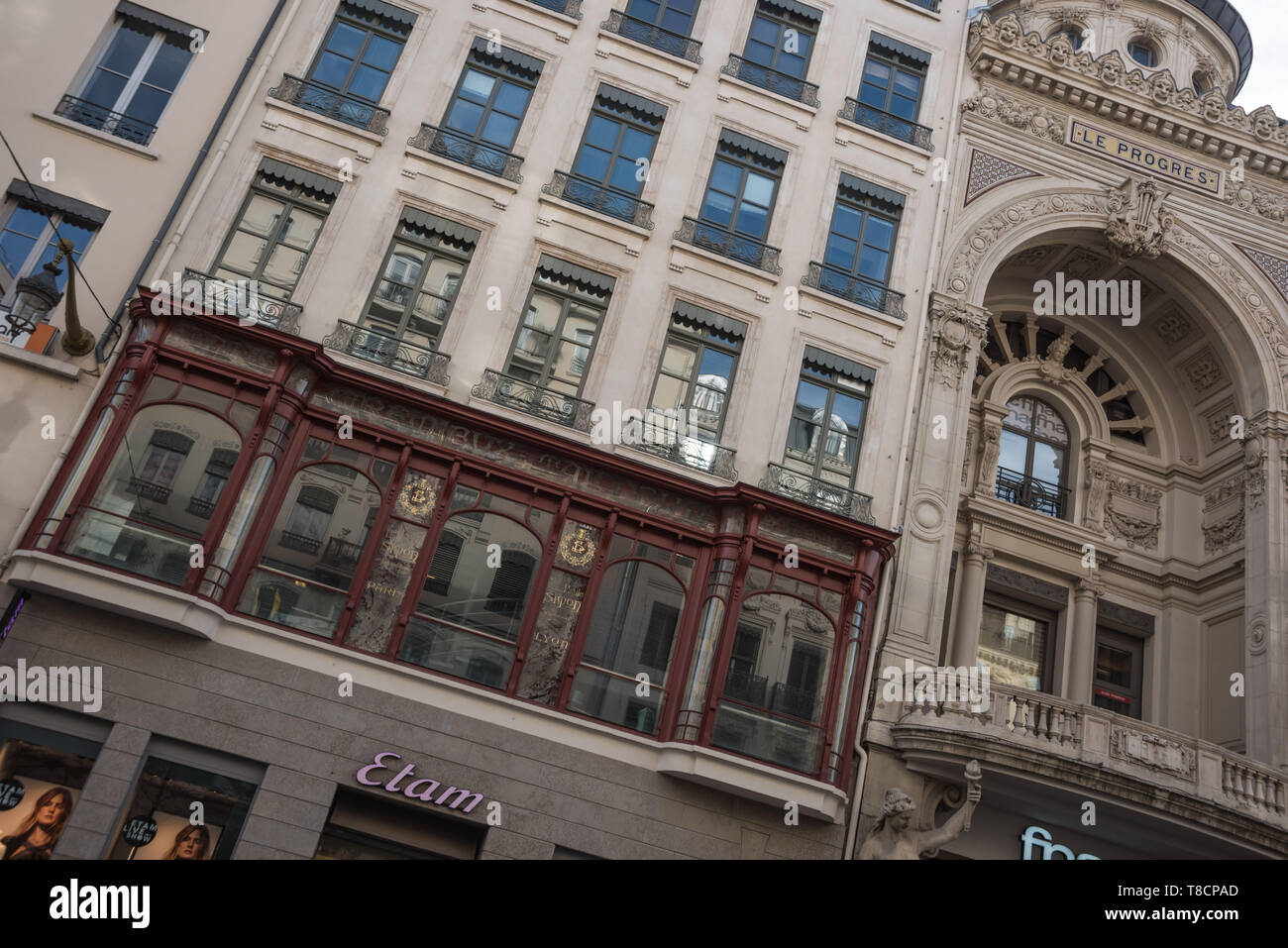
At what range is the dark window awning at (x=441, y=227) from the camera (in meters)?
18.1

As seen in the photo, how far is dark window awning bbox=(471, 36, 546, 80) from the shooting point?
776 inches

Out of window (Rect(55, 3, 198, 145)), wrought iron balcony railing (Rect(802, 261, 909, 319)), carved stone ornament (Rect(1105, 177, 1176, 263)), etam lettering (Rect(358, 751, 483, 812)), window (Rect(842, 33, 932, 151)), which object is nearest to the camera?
etam lettering (Rect(358, 751, 483, 812))

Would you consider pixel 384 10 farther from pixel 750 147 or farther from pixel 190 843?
pixel 190 843

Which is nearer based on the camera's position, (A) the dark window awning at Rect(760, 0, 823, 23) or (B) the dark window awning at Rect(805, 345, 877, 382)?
(B) the dark window awning at Rect(805, 345, 877, 382)

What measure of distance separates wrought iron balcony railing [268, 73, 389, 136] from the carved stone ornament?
15811mm

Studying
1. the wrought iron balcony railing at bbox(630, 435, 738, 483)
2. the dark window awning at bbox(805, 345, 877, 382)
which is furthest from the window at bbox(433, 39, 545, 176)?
the dark window awning at bbox(805, 345, 877, 382)

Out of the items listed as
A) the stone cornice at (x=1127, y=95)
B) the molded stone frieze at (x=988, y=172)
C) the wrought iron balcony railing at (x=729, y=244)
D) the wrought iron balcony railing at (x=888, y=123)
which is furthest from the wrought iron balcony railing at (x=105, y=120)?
the stone cornice at (x=1127, y=95)

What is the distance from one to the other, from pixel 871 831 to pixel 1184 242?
51.4 ft

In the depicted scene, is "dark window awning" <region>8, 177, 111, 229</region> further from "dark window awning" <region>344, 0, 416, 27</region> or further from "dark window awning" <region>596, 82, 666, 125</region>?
"dark window awning" <region>596, 82, 666, 125</region>

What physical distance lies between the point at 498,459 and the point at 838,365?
269 inches

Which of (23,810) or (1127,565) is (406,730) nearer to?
(23,810)

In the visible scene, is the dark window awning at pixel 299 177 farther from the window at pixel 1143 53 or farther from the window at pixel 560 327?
the window at pixel 1143 53

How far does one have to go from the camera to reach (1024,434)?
24.1m
